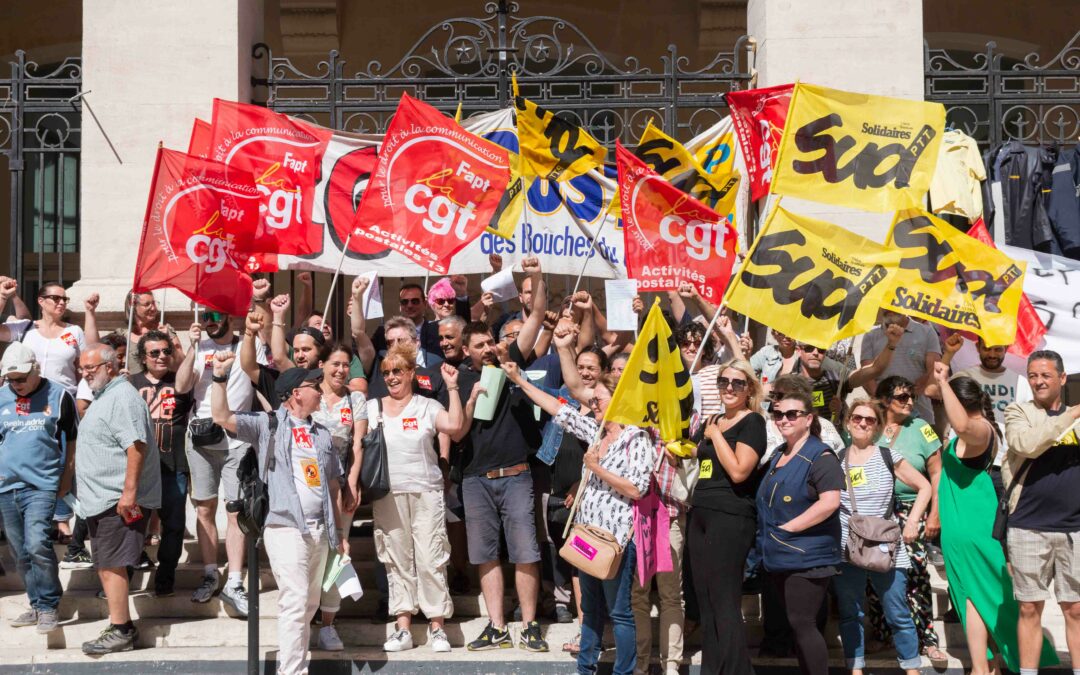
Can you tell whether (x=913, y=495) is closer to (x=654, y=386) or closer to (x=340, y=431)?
(x=654, y=386)

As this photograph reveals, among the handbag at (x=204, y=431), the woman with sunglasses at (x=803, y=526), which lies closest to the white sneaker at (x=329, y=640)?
the handbag at (x=204, y=431)

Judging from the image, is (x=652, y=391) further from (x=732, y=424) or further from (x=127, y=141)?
(x=127, y=141)

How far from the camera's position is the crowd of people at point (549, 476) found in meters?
7.92

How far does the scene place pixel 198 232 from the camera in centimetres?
948

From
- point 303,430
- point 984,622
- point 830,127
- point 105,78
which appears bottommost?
point 984,622

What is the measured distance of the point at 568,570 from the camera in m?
9.02

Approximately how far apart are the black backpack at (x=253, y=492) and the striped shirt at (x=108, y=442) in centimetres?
91

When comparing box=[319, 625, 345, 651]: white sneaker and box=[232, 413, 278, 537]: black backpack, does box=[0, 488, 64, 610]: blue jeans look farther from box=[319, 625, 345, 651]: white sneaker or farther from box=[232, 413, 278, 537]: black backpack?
box=[319, 625, 345, 651]: white sneaker

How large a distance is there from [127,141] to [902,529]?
6.84 meters

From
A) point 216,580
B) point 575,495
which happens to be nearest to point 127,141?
point 216,580

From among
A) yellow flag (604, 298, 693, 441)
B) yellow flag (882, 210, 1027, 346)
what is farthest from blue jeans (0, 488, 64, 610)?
yellow flag (882, 210, 1027, 346)

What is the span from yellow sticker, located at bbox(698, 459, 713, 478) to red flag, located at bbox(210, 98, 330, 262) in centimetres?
393

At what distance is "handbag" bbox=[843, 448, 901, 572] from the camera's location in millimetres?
8016

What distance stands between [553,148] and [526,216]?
79 centimetres
